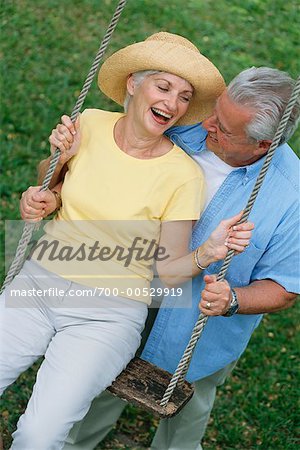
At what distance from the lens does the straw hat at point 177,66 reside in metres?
2.86

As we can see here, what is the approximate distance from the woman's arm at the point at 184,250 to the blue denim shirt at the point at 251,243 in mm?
131

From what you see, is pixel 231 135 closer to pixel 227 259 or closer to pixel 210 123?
pixel 210 123

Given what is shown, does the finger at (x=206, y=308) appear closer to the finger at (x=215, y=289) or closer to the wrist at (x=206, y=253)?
the finger at (x=215, y=289)

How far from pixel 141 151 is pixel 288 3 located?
5016 mm

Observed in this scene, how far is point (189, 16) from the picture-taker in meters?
7.21

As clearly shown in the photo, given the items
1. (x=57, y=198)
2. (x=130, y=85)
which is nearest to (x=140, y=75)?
(x=130, y=85)

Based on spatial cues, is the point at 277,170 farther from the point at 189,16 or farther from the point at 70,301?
the point at 189,16

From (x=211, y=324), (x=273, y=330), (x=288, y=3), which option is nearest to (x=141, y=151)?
(x=211, y=324)

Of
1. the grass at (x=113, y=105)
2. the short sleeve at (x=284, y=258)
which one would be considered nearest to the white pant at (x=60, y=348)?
the short sleeve at (x=284, y=258)

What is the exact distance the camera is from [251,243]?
2986 mm

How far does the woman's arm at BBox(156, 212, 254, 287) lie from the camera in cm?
277

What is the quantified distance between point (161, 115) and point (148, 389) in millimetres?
896

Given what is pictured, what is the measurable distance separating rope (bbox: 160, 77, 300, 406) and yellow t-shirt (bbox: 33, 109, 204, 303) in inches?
10.4

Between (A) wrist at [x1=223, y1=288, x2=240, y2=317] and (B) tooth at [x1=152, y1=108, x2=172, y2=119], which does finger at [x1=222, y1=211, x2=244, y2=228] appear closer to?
(A) wrist at [x1=223, y1=288, x2=240, y2=317]
